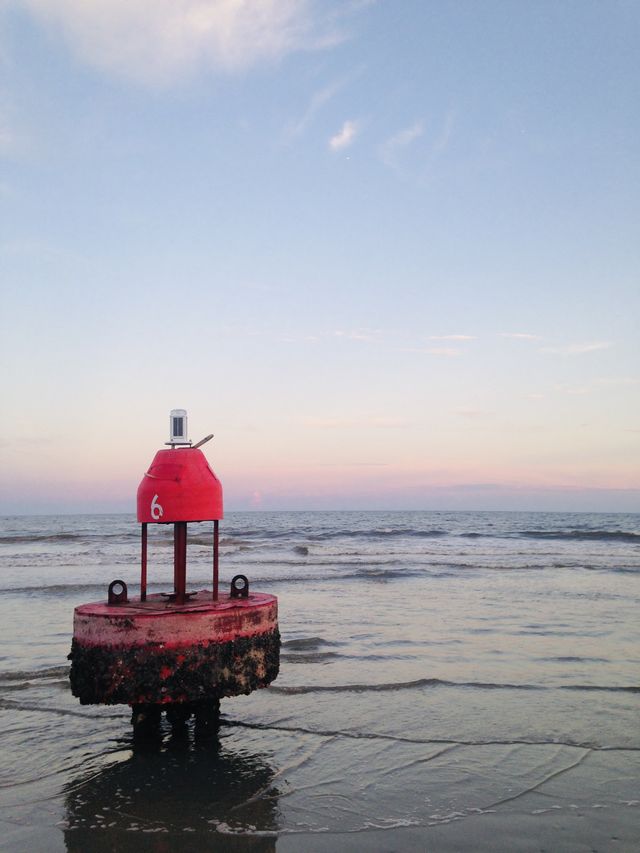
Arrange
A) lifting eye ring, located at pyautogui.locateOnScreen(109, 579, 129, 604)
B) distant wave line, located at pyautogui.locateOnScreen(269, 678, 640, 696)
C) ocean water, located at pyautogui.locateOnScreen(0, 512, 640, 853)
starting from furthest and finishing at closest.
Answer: distant wave line, located at pyautogui.locateOnScreen(269, 678, 640, 696), lifting eye ring, located at pyautogui.locateOnScreen(109, 579, 129, 604), ocean water, located at pyautogui.locateOnScreen(0, 512, 640, 853)

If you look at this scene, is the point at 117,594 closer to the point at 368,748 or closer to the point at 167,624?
the point at 167,624

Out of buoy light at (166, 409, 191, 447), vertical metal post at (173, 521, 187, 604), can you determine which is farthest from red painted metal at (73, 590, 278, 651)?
buoy light at (166, 409, 191, 447)

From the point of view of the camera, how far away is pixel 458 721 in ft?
20.5

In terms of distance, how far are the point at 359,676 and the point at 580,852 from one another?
4234mm

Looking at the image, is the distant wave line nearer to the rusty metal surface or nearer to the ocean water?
the ocean water

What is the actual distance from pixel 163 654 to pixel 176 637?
0.13m

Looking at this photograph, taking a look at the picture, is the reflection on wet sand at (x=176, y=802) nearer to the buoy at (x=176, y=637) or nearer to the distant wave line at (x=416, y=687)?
the buoy at (x=176, y=637)

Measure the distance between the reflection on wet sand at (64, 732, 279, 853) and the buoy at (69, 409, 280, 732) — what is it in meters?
0.33

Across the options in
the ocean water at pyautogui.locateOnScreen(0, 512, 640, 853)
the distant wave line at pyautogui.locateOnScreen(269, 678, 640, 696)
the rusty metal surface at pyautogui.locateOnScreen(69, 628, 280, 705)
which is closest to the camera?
the ocean water at pyautogui.locateOnScreen(0, 512, 640, 853)

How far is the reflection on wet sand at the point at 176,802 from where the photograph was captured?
4.02 meters

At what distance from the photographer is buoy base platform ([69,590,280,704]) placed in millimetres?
4582

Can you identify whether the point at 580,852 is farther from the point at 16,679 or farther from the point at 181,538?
the point at 16,679

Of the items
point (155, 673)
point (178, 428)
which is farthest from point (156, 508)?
point (155, 673)

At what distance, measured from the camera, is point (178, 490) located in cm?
507
